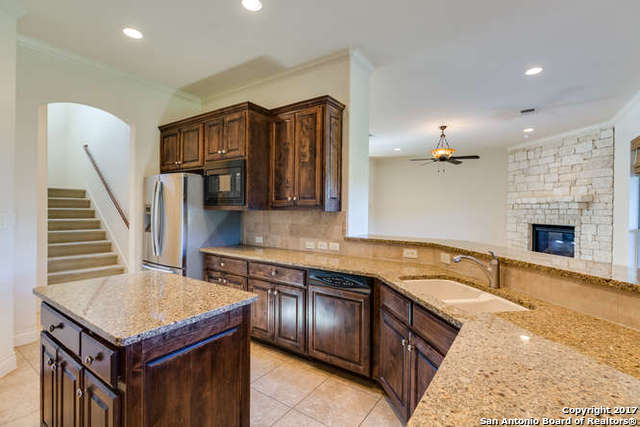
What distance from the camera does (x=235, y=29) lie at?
2543 mm

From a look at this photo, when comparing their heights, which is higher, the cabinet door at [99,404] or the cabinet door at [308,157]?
the cabinet door at [308,157]

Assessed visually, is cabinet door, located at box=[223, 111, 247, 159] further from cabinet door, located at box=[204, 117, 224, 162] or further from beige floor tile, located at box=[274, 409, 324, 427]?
beige floor tile, located at box=[274, 409, 324, 427]

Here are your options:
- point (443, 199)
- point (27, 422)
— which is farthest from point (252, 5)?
point (443, 199)

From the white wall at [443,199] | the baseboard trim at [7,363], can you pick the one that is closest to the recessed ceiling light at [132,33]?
the baseboard trim at [7,363]

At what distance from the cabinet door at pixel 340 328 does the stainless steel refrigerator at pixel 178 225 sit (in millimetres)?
1449

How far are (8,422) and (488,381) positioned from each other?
2.73 metres

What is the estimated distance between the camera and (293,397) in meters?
2.07

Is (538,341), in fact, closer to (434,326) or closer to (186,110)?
(434,326)

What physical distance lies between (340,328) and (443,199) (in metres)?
6.50

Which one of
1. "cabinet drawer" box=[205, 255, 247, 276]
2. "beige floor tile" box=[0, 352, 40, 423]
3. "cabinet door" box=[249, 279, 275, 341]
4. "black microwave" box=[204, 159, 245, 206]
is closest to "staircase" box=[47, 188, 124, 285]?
"beige floor tile" box=[0, 352, 40, 423]

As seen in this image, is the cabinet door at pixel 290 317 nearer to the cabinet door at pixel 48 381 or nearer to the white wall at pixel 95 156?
the cabinet door at pixel 48 381

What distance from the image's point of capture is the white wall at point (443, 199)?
7145 mm

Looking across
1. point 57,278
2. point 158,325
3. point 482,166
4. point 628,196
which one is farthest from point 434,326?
point 482,166

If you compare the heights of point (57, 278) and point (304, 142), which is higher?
point (304, 142)
